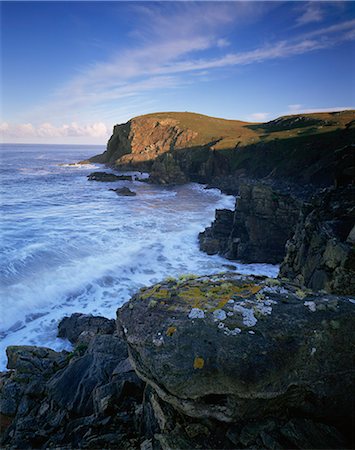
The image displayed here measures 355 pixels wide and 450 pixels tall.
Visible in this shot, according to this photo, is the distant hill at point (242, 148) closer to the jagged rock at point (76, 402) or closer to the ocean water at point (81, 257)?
the jagged rock at point (76, 402)

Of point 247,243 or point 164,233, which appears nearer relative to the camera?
point 247,243

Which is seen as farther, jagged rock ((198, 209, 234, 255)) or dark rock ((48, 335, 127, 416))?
jagged rock ((198, 209, 234, 255))

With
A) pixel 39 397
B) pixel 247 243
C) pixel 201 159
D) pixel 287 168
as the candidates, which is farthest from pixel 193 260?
pixel 201 159

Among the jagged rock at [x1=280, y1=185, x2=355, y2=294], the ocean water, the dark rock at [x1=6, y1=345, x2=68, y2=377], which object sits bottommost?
the ocean water

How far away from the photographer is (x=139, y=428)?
4.90m

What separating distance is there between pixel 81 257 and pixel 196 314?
2018 cm

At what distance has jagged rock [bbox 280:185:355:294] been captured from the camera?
338 inches

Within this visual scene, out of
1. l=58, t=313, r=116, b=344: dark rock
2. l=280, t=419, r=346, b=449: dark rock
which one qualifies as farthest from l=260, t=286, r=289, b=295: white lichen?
l=58, t=313, r=116, b=344: dark rock

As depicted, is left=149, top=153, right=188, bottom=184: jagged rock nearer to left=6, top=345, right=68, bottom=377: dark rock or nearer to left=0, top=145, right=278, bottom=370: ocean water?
left=0, top=145, right=278, bottom=370: ocean water

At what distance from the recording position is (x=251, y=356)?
392cm

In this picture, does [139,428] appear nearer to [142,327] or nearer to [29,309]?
[142,327]

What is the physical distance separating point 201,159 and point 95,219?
51.5 meters

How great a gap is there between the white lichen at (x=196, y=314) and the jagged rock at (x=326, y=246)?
188 inches

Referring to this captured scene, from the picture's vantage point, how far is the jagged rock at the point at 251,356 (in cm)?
383
